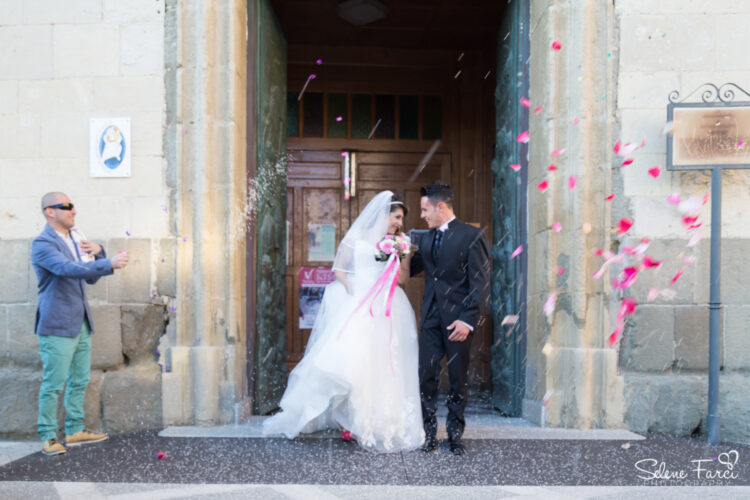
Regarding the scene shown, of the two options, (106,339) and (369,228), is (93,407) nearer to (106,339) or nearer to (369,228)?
(106,339)

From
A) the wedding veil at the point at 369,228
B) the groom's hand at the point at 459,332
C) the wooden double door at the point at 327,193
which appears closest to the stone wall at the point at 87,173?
the wedding veil at the point at 369,228

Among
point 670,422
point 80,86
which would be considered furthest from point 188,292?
point 670,422

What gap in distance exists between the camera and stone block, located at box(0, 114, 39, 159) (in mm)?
4957

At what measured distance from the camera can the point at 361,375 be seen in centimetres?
417

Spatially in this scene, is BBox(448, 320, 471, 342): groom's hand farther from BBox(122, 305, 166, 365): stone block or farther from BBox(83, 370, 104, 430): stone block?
BBox(83, 370, 104, 430): stone block

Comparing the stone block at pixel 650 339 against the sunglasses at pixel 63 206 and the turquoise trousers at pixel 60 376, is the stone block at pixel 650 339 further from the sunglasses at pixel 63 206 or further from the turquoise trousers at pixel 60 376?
the sunglasses at pixel 63 206

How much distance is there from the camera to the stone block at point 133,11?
16.0ft

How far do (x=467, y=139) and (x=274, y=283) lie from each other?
330 cm

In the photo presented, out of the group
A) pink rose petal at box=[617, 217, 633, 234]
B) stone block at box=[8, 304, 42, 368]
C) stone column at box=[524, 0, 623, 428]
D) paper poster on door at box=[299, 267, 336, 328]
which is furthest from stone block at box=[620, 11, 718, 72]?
stone block at box=[8, 304, 42, 368]

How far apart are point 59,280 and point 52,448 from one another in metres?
1.10

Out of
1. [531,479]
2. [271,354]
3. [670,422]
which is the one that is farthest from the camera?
[271,354]

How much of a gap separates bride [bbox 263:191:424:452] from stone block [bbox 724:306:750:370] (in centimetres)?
233

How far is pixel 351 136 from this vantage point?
7.89m

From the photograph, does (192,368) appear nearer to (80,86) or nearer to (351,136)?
(80,86)
